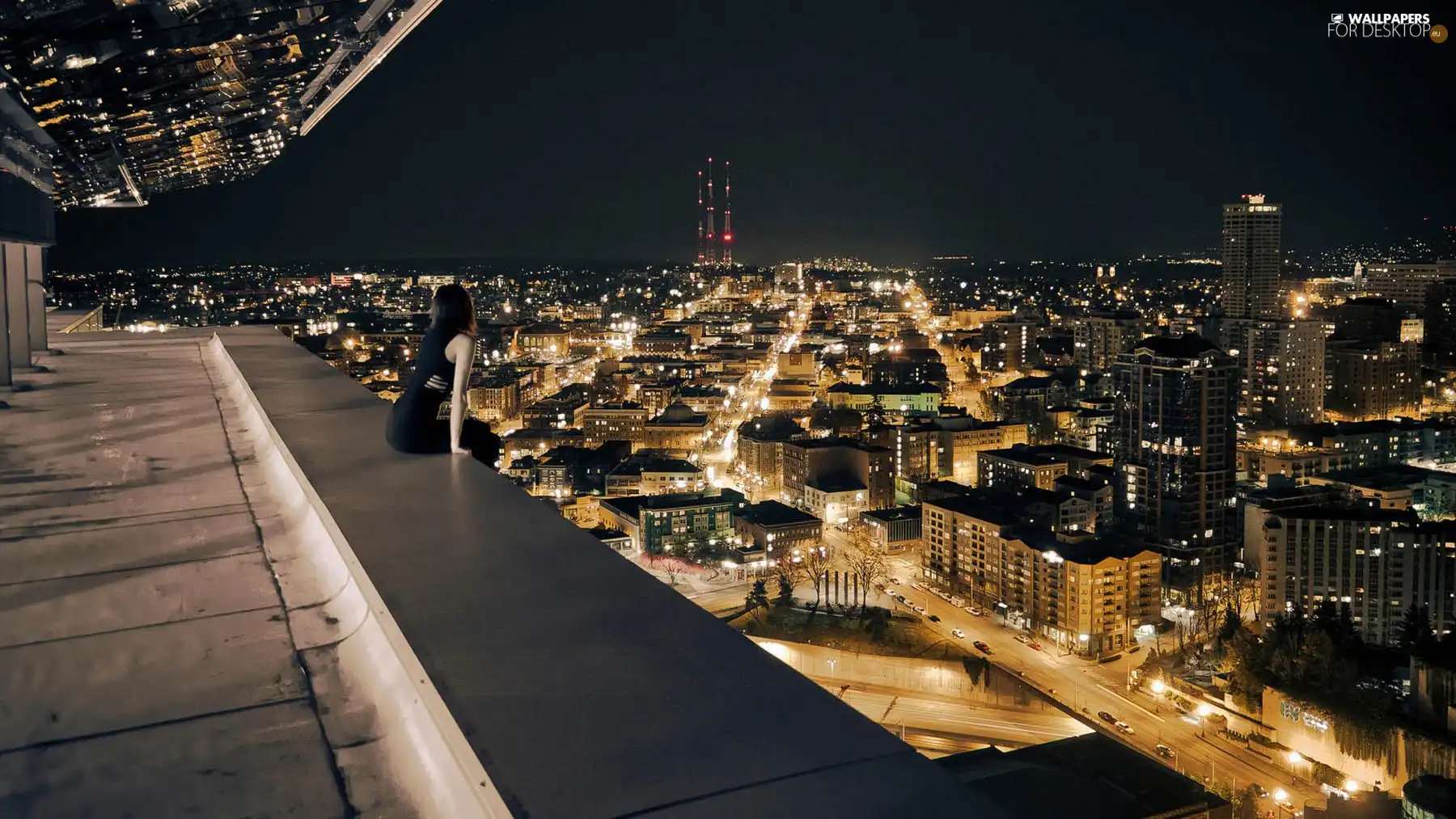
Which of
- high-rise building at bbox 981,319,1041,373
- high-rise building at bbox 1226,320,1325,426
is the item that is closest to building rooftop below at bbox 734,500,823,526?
high-rise building at bbox 1226,320,1325,426

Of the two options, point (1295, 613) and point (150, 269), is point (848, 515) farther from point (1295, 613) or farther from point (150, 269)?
point (150, 269)

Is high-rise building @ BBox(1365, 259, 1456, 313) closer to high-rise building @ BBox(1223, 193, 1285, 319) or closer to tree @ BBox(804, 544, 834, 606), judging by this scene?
high-rise building @ BBox(1223, 193, 1285, 319)

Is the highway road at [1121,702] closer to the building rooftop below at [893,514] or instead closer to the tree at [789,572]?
the tree at [789,572]

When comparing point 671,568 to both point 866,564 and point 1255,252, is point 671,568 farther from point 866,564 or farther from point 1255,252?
point 1255,252

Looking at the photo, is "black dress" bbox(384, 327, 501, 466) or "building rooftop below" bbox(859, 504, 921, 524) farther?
"building rooftop below" bbox(859, 504, 921, 524)

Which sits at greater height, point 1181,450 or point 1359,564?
point 1181,450

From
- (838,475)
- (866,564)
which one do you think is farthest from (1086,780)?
(838,475)
